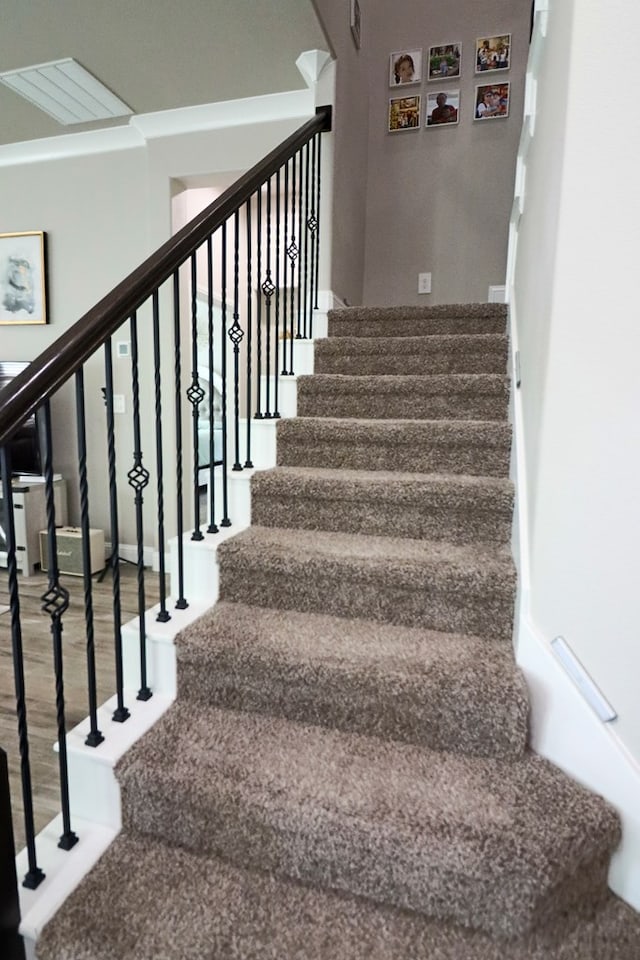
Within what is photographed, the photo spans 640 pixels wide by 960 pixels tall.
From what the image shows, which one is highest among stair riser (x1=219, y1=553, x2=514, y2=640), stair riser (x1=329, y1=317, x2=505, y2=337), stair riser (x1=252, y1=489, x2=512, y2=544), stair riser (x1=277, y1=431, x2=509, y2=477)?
stair riser (x1=329, y1=317, x2=505, y2=337)

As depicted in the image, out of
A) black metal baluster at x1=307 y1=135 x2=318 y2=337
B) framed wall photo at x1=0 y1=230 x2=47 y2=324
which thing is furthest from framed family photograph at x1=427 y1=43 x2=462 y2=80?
framed wall photo at x1=0 y1=230 x2=47 y2=324

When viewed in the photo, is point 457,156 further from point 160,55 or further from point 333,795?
point 333,795

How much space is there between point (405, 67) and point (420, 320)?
7.47 ft

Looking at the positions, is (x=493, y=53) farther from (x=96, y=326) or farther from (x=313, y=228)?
(x=96, y=326)

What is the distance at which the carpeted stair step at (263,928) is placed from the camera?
0.88 m

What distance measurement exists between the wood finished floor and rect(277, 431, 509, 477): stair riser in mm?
1212

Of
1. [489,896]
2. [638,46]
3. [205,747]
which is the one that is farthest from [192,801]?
[638,46]

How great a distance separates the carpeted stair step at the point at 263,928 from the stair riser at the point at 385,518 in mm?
895

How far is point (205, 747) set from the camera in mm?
1163

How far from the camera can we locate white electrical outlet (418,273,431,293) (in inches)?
147

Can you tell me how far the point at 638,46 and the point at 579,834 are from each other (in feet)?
4.64

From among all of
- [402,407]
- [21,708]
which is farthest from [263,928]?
[402,407]

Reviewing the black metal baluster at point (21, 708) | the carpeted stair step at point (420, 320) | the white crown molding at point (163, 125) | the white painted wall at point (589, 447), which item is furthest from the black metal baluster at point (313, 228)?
the black metal baluster at point (21, 708)

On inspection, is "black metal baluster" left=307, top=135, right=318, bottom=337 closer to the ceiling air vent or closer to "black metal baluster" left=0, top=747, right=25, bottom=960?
the ceiling air vent
